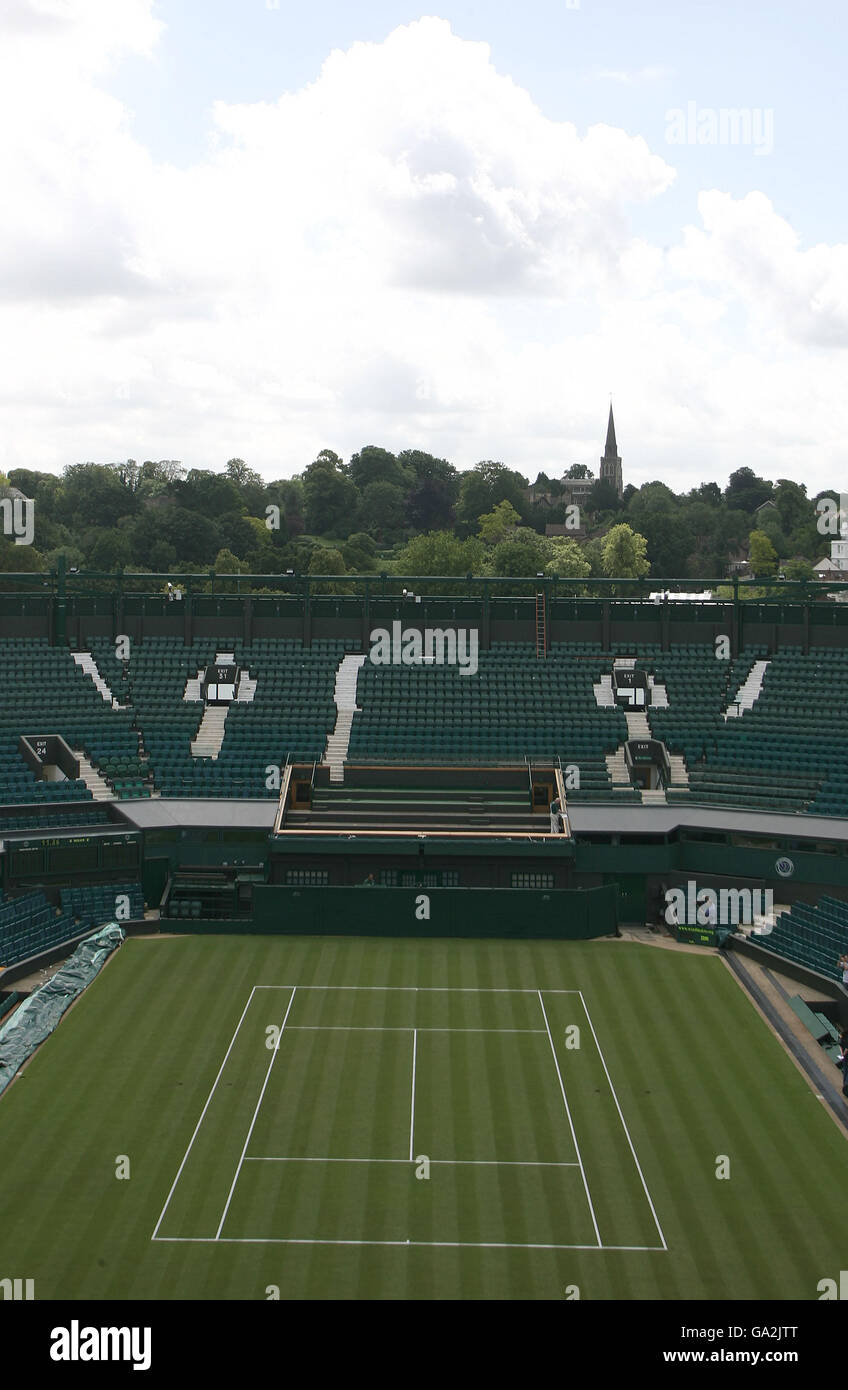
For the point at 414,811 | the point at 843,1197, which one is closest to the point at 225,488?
the point at 414,811

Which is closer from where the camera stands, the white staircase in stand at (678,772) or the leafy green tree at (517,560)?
the white staircase in stand at (678,772)

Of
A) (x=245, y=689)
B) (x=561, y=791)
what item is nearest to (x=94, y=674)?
(x=245, y=689)

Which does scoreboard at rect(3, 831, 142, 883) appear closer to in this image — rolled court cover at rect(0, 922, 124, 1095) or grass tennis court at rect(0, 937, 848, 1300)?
rolled court cover at rect(0, 922, 124, 1095)

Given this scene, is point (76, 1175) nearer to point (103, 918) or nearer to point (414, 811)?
point (103, 918)

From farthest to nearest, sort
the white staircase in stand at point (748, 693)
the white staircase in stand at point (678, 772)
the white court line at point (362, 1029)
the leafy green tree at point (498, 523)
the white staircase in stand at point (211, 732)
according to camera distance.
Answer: the leafy green tree at point (498, 523) < the white staircase in stand at point (748, 693) < the white staircase in stand at point (211, 732) < the white staircase in stand at point (678, 772) < the white court line at point (362, 1029)

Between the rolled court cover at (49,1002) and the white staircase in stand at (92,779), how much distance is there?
809 centimetres

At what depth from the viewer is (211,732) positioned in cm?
5478

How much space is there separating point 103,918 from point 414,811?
39.7 feet

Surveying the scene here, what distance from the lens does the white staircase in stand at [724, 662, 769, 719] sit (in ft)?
183

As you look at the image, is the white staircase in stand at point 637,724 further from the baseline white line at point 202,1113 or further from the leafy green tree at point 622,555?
the leafy green tree at point 622,555

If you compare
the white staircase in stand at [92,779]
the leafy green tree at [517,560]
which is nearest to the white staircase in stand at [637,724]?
the white staircase in stand at [92,779]

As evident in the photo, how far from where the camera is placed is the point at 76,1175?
2714 centimetres

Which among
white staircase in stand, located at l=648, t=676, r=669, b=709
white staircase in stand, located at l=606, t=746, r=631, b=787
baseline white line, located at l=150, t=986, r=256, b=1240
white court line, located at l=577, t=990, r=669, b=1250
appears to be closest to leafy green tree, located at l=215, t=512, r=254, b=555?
white staircase in stand, located at l=648, t=676, r=669, b=709

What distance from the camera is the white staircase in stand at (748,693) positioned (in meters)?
55.8
